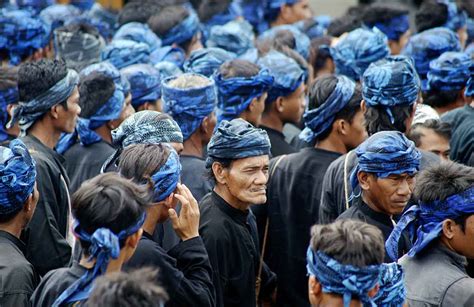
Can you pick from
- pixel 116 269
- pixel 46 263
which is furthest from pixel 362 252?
pixel 46 263

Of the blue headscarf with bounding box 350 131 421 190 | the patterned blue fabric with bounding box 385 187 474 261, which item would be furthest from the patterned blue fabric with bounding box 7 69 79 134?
the patterned blue fabric with bounding box 385 187 474 261

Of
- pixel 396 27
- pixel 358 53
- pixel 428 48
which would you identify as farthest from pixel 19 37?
pixel 396 27

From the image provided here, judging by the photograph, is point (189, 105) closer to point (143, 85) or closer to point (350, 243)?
point (143, 85)

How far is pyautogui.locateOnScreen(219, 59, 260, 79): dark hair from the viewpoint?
7627mm

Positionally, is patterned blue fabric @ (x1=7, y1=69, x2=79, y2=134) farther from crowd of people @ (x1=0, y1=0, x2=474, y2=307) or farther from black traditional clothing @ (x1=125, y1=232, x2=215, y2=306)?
black traditional clothing @ (x1=125, y1=232, x2=215, y2=306)

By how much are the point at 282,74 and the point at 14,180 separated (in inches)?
137

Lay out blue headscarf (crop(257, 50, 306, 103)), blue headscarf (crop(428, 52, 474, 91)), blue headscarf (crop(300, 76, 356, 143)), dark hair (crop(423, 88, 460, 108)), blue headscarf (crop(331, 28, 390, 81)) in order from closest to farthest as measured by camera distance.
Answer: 1. blue headscarf (crop(300, 76, 356, 143))
2. blue headscarf (crop(257, 50, 306, 103))
3. blue headscarf (crop(428, 52, 474, 91))
4. dark hair (crop(423, 88, 460, 108))
5. blue headscarf (crop(331, 28, 390, 81))

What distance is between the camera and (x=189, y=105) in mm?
6977

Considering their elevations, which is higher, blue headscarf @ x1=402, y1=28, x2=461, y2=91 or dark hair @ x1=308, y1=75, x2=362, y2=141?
dark hair @ x1=308, y1=75, x2=362, y2=141

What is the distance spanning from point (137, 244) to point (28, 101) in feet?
8.80

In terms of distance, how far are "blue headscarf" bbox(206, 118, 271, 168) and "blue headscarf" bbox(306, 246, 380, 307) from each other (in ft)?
5.35

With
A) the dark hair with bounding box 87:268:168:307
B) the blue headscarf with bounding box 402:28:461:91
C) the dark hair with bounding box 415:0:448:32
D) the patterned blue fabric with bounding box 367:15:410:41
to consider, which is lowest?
the patterned blue fabric with bounding box 367:15:410:41

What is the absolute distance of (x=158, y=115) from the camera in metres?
5.89

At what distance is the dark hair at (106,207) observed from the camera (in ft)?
14.0
